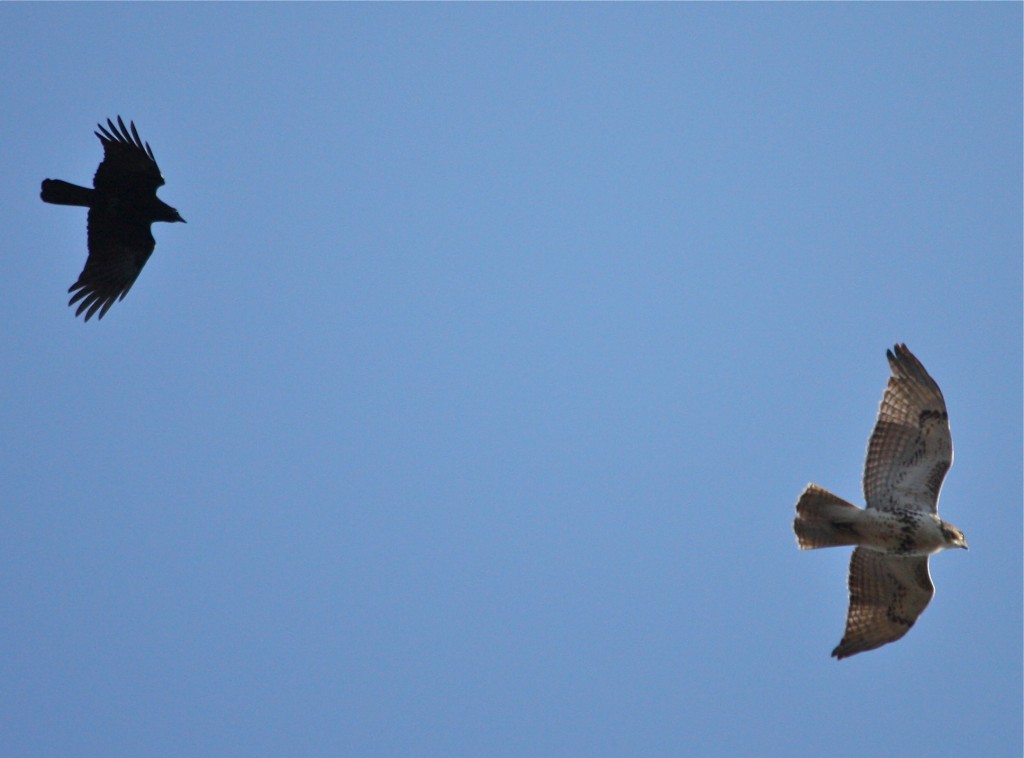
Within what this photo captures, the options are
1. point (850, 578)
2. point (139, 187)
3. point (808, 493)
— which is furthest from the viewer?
point (139, 187)

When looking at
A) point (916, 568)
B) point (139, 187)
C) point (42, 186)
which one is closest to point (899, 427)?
point (916, 568)

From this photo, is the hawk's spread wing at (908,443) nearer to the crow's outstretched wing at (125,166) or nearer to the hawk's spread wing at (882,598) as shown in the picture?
the hawk's spread wing at (882,598)

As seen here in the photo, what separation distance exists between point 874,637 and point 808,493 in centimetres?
198

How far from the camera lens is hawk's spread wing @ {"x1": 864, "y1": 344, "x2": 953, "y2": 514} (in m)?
10.8

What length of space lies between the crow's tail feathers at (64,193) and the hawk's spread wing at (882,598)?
1024 cm

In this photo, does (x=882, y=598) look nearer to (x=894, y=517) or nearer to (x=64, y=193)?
(x=894, y=517)

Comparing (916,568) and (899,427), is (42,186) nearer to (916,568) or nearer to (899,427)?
(899,427)

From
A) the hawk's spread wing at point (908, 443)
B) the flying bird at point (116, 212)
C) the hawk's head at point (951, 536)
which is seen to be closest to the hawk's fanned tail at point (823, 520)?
the hawk's spread wing at point (908, 443)

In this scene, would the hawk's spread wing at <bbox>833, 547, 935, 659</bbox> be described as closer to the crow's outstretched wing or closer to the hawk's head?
the hawk's head

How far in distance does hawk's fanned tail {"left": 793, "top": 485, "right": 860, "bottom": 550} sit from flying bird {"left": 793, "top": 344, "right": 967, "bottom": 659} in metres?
0.01

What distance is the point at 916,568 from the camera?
11.0m

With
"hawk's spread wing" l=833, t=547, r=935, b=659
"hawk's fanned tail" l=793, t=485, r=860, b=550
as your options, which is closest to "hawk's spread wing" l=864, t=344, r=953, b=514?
"hawk's fanned tail" l=793, t=485, r=860, b=550

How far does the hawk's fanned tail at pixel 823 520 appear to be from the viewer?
10547mm

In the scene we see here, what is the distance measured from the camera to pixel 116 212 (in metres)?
12.5
